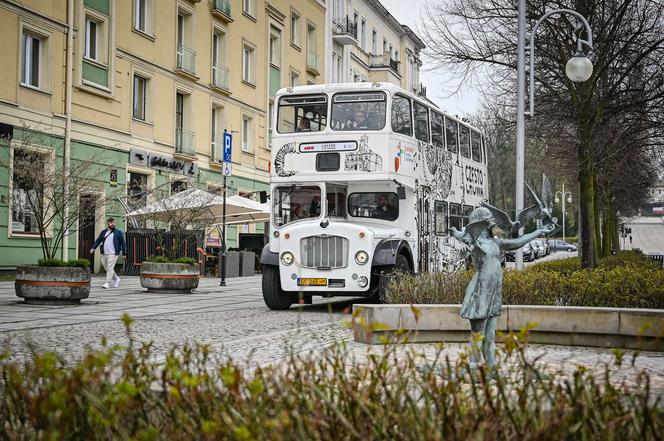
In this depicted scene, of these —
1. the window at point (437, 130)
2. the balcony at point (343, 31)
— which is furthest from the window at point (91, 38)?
the balcony at point (343, 31)

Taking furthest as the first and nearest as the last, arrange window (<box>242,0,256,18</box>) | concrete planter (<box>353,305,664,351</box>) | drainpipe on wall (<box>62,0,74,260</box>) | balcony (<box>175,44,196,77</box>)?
1. window (<box>242,0,256,18</box>)
2. balcony (<box>175,44,196,77</box>)
3. drainpipe on wall (<box>62,0,74,260</box>)
4. concrete planter (<box>353,305,664,351</box>)

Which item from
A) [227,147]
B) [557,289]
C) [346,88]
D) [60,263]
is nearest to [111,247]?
[227,147]

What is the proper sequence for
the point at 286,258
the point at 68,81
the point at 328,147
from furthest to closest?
the point at 68,81, the point at 328,147, the point at 286,258

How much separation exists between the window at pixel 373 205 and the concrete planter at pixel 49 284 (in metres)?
5.20

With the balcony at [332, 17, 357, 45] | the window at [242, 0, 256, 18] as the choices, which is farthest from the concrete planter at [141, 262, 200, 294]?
the balcony at [332, 17, 357, 45]

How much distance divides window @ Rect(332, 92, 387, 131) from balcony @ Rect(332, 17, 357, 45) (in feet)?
109

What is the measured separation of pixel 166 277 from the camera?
2070 cm

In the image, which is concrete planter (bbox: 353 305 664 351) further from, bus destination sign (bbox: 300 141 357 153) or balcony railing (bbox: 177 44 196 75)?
balcony railing (bbox: 177 44 196 75)

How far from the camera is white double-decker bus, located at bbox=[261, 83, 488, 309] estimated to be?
52.1 ft

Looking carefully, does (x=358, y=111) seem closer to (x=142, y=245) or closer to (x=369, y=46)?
(x=142, y=245)

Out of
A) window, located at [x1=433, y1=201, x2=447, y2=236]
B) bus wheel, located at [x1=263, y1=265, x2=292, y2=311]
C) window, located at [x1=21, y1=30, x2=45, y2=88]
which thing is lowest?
bus wheel, located at [x1=263, y1=265, x2=292, y2=311]

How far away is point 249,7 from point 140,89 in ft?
33.5

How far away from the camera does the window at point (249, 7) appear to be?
39.0 meters

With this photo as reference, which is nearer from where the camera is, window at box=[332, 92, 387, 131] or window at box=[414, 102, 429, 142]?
window at box=[332, 92, 387, 131]
